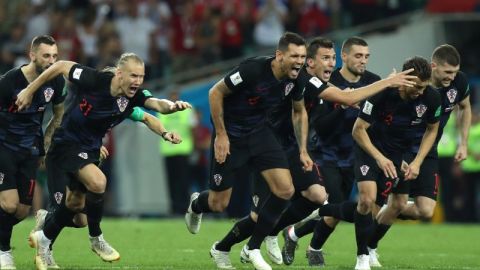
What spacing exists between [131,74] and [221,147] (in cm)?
123

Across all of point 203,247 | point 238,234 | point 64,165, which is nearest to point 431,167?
point 238,234

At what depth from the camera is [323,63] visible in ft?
48.0

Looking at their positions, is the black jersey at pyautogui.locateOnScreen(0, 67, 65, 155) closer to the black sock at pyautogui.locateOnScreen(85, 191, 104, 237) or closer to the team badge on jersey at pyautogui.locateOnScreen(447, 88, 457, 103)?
the black sock at pyautogui.locateOnScreen(85, 191, 104, 237)

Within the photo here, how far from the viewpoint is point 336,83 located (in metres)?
14.9

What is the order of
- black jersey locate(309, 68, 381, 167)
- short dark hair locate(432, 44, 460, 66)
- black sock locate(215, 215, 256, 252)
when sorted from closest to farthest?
black sock locate(215, 215, 256, 252) → short dark hair locate(432, 44, 460, 66) → black jersey locate(309, 68, 381, 167)

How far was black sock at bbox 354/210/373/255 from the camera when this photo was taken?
516 inches

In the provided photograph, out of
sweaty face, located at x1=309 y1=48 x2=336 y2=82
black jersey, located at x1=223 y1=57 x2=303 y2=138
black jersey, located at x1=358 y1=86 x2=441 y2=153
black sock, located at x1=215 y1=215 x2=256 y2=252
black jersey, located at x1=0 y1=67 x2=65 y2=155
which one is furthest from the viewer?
sweaty face, located at x1=309 y1=48 x2=336 y2=82

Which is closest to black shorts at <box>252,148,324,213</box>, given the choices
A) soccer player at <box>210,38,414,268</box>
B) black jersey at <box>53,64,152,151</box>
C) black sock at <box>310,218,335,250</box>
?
soccer player at <box>210,38,414,268</box>

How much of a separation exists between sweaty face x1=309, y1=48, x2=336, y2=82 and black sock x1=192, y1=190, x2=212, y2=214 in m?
1.98

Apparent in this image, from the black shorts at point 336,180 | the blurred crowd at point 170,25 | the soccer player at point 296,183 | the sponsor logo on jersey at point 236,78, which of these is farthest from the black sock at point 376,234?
the blurred crowd at point 170,25

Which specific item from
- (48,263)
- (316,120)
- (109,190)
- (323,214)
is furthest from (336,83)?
(109,190)

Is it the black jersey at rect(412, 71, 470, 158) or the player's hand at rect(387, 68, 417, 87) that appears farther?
the black jersey at rect(412, 71, 470, 158)

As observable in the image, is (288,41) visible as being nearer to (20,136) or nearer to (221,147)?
(221,147)

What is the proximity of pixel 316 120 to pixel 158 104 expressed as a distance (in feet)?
9.82
